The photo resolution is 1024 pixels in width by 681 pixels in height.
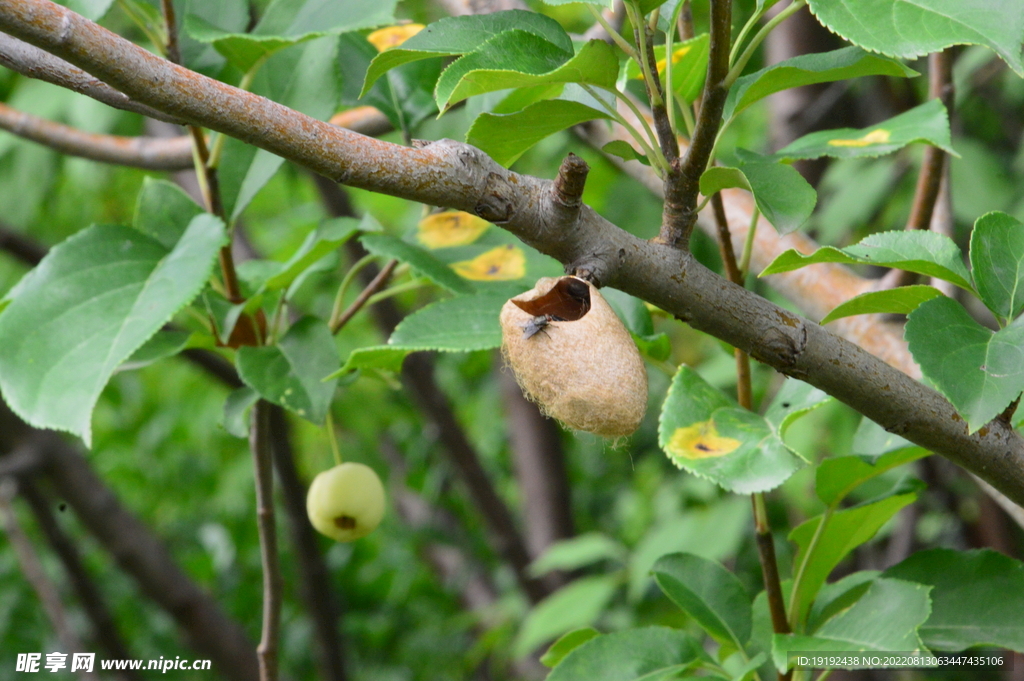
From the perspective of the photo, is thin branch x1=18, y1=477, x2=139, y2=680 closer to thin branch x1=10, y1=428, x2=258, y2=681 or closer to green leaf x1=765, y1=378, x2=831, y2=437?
thin branch x1=10, y1=428, x2=258, y2=681

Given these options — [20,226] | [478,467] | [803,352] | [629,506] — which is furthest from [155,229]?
[629,506]

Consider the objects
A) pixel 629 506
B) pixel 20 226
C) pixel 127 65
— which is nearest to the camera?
pixel 127 65

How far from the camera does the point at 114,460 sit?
2.80 m

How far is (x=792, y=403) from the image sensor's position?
60cm

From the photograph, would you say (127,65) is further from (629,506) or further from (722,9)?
(629,506)

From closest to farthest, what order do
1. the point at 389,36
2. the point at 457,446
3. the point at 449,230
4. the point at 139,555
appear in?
the point at 449,230, the point at 389,36, the point at 139,555, the point at 457,446

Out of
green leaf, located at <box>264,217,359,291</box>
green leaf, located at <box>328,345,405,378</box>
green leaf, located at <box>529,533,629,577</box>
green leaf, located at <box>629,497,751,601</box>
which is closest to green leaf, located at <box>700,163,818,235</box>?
green leaf, located at <box>328,345,405,378</box>

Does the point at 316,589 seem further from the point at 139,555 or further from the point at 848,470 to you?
the point at 848,470

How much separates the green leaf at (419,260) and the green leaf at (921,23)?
376mm

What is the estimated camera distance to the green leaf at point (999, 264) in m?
0.52

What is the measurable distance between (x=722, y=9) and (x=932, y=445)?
0.86 ft

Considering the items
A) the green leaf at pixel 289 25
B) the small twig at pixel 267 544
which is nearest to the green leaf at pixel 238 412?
the small twig at pixel 267 544

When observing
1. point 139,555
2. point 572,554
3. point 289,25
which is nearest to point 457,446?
point 572,554

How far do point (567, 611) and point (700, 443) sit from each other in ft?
4.03
